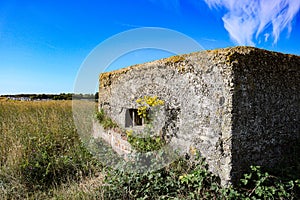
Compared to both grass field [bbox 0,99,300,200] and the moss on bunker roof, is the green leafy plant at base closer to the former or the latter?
grass field [bbox 0,99,300,200]

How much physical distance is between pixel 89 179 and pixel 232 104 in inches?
108

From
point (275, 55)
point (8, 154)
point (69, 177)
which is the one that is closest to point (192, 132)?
point (275, 55)

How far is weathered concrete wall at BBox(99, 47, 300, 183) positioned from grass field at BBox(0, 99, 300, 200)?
24 centimetres

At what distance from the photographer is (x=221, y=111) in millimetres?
2844

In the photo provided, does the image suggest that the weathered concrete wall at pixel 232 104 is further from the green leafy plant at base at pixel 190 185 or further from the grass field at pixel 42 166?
the grass field at pixel 42 166

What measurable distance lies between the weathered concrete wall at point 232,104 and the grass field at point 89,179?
0.24 metres

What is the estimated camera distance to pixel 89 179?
395cm

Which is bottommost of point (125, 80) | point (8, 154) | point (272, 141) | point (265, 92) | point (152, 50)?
point (8, 154)

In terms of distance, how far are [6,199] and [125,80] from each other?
9.44ft

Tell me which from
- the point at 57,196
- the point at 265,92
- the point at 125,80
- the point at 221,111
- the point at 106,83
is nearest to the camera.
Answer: the point at 221,111

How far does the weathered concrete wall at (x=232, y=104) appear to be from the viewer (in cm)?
279

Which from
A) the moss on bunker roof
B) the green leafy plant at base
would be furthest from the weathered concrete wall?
the green leafy plant at base

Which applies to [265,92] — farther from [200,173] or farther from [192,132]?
[200,173]

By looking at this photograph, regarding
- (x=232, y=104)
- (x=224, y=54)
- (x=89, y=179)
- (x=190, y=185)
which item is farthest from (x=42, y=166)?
(x=224, y=54)
